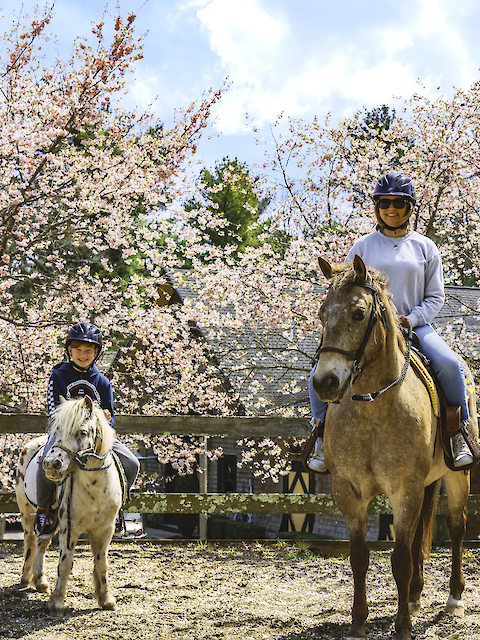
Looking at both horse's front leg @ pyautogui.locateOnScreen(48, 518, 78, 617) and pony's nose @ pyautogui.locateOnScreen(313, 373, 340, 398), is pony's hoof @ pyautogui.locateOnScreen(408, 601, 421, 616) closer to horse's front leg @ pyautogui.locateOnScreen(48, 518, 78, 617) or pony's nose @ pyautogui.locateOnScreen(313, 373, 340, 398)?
pony's nose @ pyautogui.locateOnScreen(313, 373, 340, 398)

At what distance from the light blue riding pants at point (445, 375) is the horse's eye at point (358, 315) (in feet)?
2.79

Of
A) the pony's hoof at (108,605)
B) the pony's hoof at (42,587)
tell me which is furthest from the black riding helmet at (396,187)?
the pony's hoof at (42,587)

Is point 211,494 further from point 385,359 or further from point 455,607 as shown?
point 385,359

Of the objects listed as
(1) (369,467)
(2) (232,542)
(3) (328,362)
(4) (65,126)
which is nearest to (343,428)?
(1) (369,467)

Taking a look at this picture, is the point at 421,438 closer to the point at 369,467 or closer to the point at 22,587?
the point at 369,467

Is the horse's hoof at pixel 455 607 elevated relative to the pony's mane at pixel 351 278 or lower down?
lower down

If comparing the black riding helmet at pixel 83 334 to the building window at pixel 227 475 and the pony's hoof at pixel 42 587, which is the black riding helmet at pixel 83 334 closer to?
the pony's hoof at pixel 42 587

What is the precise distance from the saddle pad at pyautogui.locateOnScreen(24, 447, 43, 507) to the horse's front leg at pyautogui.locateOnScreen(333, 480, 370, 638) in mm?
2345

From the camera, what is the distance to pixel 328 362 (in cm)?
318

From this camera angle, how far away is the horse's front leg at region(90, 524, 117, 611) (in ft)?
14.3

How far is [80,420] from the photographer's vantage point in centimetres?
423

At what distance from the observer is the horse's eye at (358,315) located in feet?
11.0

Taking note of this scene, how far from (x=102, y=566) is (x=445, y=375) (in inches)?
111

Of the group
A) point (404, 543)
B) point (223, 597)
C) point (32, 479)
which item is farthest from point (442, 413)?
point (32, 479)
